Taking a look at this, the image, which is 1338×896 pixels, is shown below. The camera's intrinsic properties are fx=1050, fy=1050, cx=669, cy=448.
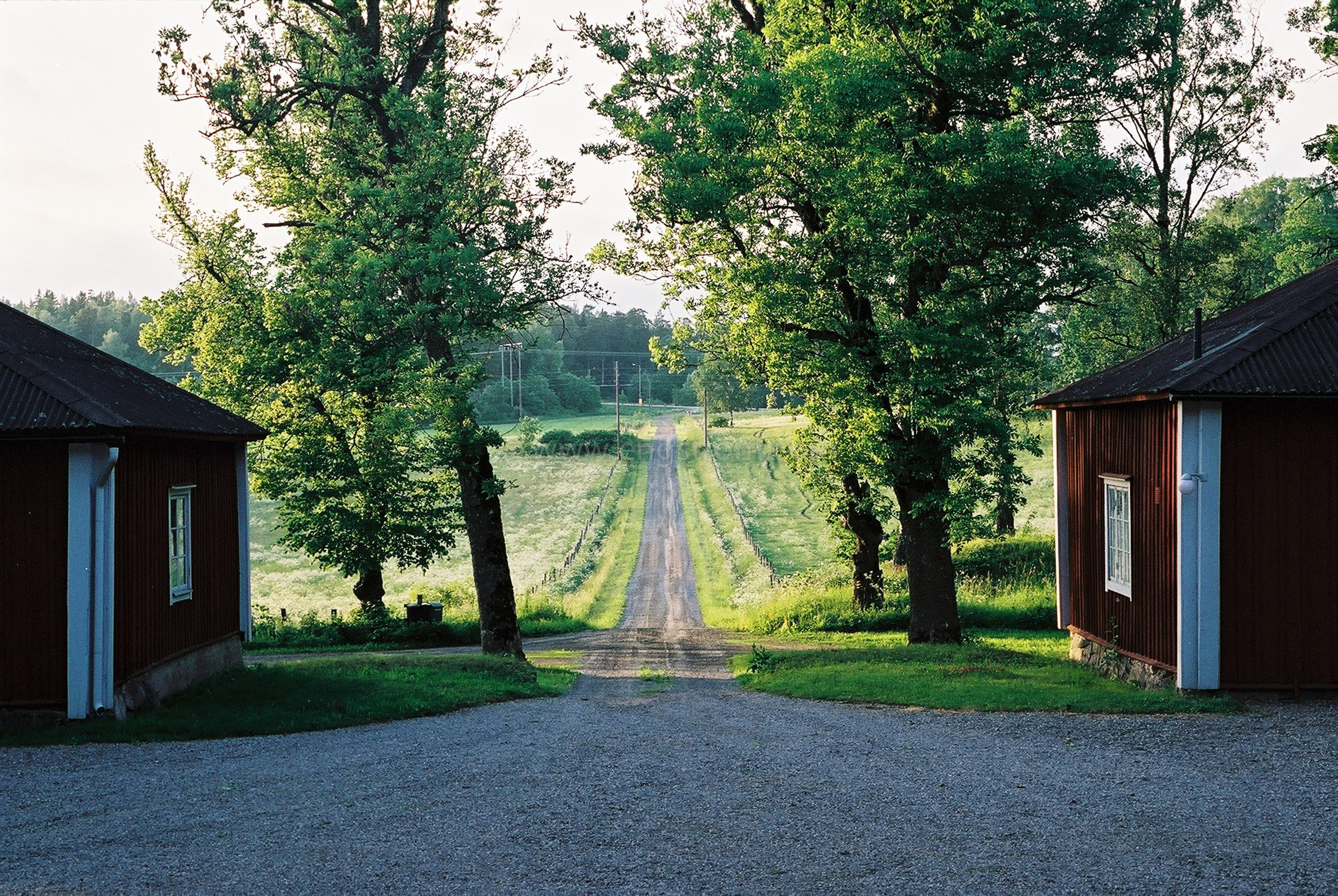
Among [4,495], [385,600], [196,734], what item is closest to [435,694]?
[196,734]

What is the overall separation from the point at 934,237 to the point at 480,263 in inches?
320

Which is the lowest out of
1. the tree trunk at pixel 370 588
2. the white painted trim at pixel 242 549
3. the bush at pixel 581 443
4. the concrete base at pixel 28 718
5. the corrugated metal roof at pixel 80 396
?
the tree trunk at pixel 370 588

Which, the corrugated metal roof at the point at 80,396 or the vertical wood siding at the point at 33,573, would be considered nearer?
the corrugated metal roof at the point at 80,396

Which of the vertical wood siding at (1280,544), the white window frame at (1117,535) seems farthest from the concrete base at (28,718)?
the vertical wood siding at (1280,544)

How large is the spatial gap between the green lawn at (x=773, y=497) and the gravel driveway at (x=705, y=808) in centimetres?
1214

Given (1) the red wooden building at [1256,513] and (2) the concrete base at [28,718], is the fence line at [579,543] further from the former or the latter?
(1) the red wooden building at [1256,513]

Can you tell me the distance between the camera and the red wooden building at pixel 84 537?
11.4 meters

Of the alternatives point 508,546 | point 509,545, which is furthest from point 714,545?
point 508,546

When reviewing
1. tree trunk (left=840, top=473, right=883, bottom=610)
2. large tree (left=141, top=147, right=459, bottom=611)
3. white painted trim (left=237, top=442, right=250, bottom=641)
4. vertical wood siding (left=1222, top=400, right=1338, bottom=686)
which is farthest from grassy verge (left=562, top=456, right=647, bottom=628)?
vertical wood siding (left=1222, top=400, right=1338, bottom=686)

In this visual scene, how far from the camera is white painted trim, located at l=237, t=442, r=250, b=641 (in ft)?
53.8

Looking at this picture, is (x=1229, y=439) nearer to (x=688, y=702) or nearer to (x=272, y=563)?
(x=688, y=702)

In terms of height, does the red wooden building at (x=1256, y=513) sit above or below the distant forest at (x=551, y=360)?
below

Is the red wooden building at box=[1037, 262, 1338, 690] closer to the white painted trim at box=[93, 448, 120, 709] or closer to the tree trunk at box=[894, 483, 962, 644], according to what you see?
the tree trunk at box=[894, 483, 962, 644]

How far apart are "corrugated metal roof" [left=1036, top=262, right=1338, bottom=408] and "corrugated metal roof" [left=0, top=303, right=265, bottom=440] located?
1188cm
